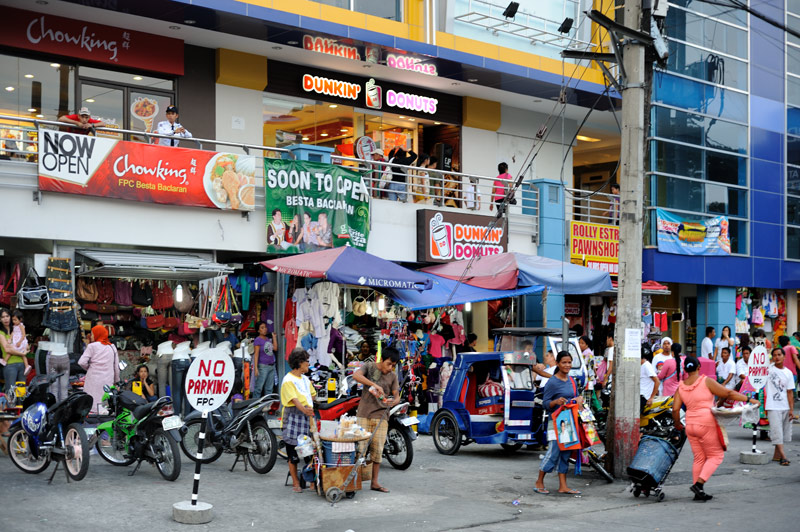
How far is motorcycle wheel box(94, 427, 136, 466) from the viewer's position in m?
12.5

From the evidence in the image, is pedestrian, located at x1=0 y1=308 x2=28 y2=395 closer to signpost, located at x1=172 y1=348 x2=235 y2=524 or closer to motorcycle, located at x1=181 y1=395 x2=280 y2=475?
motorcycle, located at x1=181 y1=395 x2=280 y2=475

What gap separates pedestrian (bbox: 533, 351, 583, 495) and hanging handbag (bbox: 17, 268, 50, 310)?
27.9ft

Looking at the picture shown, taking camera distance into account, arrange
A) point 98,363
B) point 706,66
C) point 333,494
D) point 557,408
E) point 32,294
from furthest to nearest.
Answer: point 706,66 → point 32,294 → point 98,363 → point 557,408 → point 333,494

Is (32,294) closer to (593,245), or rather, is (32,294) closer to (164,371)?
(164,371)

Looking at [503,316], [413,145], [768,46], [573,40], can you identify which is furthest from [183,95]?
[768,46]

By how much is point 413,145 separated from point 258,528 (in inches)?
660

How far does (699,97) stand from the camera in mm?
28109

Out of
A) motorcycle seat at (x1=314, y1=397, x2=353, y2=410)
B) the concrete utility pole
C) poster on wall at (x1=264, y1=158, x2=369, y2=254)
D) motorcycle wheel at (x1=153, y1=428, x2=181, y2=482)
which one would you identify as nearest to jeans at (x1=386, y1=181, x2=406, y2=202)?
poster on wall at (x1=264, y1=158, x2=369, y2=254)

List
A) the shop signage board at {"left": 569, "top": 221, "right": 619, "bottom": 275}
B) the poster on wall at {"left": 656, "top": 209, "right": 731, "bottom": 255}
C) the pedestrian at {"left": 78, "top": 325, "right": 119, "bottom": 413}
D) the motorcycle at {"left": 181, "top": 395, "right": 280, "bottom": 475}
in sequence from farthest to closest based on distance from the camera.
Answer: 1. the poster on wall at {"left": 656, "top": 209, "right": 731, "bottom": 255}
2. the shop signage board at {"left": 569, "top": 221, "right": 619, "bottom": 275}
3. the pedestrian at {"left": 78, "top": 325, "right": 119, "bottom": 413}
4. the motorcycle at {"left": 181, "top": 395, "right": 280, "bottom": 475}

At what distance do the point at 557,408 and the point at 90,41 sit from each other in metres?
12.5

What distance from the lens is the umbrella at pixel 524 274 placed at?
1931 cm

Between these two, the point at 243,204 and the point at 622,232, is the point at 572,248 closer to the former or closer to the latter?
the point at 243,204

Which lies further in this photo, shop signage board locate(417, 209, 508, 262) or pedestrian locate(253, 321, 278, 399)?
shop signage board locate(417, 209, 508, 262)

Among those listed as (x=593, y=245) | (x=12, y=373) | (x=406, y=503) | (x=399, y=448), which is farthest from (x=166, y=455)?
(x=593, y=245)
